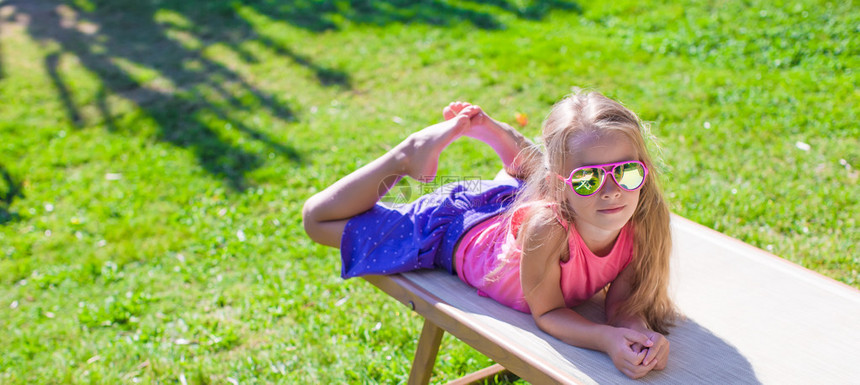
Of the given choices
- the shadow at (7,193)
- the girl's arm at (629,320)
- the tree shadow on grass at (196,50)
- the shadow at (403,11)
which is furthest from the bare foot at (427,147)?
the shadow at (403,11)

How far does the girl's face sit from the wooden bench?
1.39 ft

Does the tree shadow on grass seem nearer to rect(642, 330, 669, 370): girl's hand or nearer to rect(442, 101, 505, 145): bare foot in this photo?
rect(442, 101, 505, 145): bare foot

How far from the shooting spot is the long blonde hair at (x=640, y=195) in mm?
2027

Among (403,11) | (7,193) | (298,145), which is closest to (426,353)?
(298,145)

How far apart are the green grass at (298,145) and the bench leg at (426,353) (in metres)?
0.39

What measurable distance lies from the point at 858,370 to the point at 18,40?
27.8 ft

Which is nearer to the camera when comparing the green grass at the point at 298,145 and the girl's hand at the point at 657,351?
the girl's hand at the point at 657,351

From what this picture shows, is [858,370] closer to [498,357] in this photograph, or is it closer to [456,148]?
[498,357]

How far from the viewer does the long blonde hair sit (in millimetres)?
2027

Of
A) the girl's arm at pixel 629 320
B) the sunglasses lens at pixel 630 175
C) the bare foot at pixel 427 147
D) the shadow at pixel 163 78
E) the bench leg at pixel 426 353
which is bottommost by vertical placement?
the shadow at pixel 163 78

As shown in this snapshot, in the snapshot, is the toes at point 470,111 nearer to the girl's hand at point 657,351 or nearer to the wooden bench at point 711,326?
the wooden bench at point 711,326

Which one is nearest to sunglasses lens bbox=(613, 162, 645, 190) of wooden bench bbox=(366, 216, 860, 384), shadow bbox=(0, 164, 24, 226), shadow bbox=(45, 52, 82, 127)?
wooden bench bbox=(366, 216, 860, 384)

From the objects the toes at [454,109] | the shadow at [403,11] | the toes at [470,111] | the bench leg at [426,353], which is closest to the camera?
the bench leg at [426,353]

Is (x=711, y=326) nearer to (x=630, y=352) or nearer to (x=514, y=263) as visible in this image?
(x=630, y=352)
